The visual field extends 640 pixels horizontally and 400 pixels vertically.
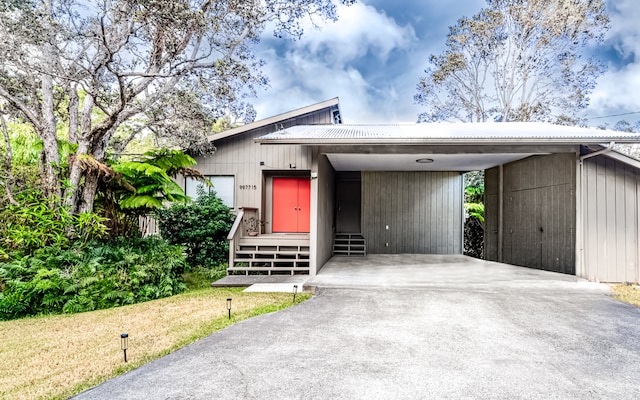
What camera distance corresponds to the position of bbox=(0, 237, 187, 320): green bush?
475cm

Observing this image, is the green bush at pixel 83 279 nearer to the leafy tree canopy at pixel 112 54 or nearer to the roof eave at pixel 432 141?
the leafy tree canopy at pixel 112 54

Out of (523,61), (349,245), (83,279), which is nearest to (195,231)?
(83,279)

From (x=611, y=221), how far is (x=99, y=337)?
8736 mm

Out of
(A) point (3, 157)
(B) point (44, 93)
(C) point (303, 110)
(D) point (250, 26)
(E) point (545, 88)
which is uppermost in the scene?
(E) point (545, 88)

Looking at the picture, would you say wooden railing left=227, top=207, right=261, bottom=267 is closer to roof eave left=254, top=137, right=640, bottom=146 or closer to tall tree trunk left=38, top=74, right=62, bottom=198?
roof eave left=254, top=137, right=640, bottom=146

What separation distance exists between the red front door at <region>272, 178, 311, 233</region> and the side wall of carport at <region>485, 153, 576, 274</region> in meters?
5.78

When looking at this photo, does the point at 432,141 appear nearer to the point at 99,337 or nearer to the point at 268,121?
the point at 268,121

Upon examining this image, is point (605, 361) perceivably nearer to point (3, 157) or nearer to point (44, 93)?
point (44, 93)

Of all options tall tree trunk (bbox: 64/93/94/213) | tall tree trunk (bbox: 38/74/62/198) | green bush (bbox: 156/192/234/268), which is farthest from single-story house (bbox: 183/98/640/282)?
tall tree trunk (bbox: 38/74/62/198)

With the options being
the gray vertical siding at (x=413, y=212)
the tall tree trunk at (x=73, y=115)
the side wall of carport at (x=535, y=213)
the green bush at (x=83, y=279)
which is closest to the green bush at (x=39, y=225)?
the green bush at (x=83, y=279)

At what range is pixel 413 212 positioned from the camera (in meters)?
11.1

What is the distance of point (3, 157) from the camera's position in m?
6.45

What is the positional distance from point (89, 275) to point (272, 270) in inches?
128

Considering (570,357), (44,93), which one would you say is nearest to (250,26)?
(44,93)
